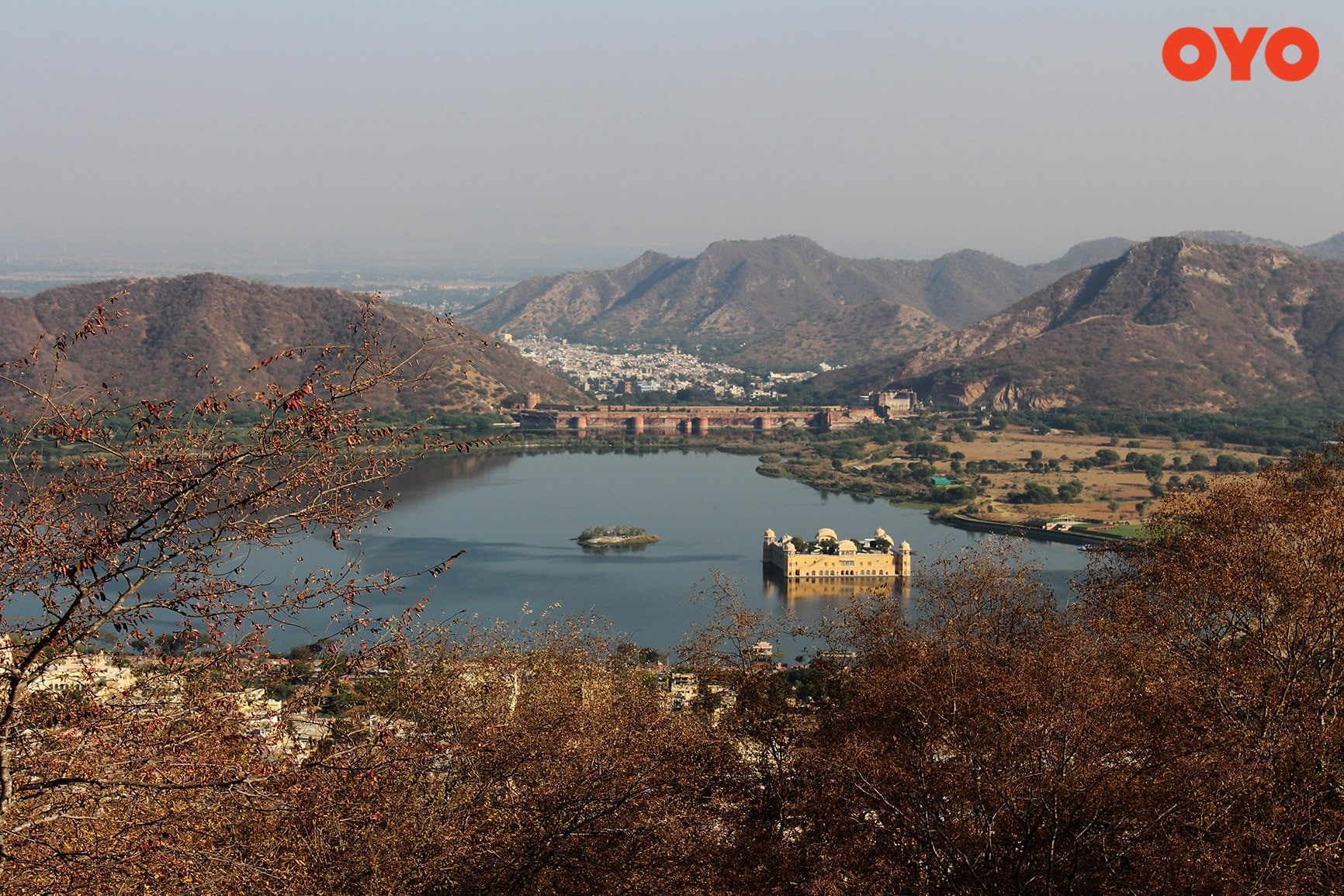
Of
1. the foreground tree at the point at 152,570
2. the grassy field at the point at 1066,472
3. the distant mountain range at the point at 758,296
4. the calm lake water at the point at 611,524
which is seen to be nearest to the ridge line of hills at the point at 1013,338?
the calm lake water at the point at 611,524

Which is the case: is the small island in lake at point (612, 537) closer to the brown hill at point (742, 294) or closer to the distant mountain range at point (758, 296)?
the distant mountain range at point (758, 296)

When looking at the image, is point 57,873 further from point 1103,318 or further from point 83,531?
point 1103,318

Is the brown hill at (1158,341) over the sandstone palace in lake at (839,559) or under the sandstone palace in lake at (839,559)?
over

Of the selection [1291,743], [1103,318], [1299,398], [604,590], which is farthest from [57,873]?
→ [1103,318]

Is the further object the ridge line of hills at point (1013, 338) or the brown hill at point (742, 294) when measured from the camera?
the brown hill at point (742, 294)

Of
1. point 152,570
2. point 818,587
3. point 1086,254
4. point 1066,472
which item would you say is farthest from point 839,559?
point 1086,254

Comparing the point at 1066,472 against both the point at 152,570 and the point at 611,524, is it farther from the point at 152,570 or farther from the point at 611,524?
the point at 152,570

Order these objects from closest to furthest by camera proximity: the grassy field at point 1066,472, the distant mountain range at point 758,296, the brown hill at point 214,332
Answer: the grassy field at point 1066,472, the brown hill at point 214,332, the distant mountain range at point 758,296
